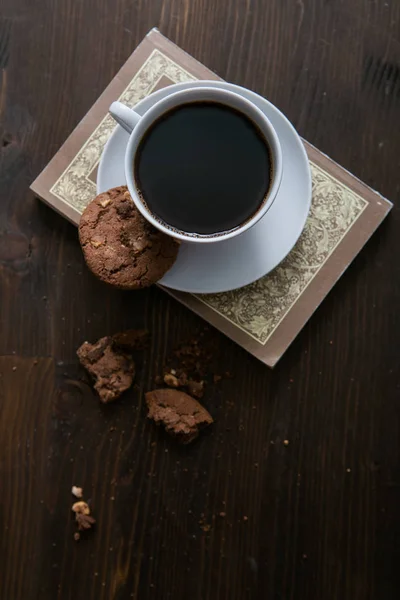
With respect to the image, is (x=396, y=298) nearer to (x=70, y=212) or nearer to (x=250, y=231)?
(x=250, y=231)

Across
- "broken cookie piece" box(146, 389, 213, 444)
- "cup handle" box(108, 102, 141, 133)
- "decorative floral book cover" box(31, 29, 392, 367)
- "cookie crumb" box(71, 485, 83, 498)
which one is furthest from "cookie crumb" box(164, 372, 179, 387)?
"cup handle" box(108, 102, 141, 133)

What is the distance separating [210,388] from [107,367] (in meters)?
0.21

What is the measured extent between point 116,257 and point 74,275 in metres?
0.20

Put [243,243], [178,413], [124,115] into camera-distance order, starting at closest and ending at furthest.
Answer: [124,115], [243,243], [178,413]

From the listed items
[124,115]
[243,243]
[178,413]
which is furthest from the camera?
[178,413]

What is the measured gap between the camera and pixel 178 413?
1.16 meters

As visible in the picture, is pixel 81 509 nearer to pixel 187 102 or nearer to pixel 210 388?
pixel 210 388

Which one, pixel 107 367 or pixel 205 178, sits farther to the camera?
pixel 107 367

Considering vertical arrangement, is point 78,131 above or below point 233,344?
above

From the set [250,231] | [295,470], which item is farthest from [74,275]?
[295,470]

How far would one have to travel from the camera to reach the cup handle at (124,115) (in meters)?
0.93

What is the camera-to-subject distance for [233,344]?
1.19 m

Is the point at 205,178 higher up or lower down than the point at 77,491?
higher up

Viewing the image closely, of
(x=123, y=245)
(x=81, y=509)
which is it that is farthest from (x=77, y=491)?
(x=123, y=245)
